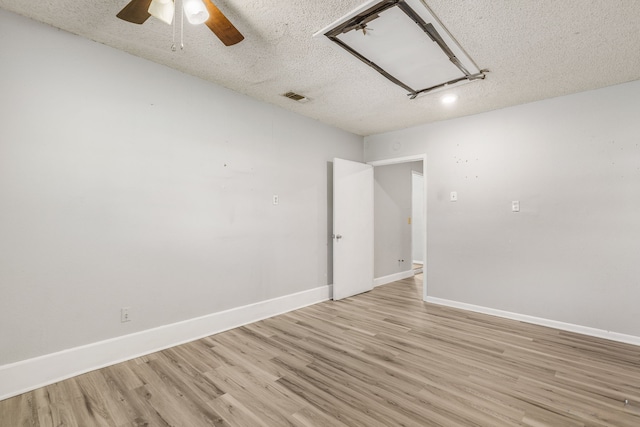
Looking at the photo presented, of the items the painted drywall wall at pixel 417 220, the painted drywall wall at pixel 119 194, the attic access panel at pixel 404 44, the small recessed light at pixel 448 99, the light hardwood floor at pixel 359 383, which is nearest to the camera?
the light hardwood floor at pixel 359 383

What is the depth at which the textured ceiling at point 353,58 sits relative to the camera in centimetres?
194

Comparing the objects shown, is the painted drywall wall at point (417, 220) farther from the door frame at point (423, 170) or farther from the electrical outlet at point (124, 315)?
the electrical outlet at point (124, 315)

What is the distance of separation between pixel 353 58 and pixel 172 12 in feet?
4.79

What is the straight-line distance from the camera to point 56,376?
7.00 feet

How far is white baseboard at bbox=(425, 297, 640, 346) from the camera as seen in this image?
291 cm

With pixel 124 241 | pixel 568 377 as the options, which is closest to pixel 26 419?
pixel 124 241

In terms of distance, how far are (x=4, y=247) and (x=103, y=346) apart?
1.01m

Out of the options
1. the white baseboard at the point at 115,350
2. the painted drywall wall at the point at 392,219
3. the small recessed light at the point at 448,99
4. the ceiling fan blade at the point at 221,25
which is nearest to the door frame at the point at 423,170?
the painted drywall wall at the point at 392,219

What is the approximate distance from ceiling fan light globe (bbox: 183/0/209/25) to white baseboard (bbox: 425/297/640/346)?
4.17 metres

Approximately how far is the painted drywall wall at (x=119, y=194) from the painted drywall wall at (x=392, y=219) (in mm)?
2187

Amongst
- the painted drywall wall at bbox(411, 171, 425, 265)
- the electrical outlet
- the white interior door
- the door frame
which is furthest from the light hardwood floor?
the painted drywall wall at bbox(411, 171, 425, 265)

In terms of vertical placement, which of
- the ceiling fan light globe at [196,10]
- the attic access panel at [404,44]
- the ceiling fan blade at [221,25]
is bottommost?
the ceiling fan light globe at [196,10]

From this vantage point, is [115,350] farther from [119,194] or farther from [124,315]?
[119,194]

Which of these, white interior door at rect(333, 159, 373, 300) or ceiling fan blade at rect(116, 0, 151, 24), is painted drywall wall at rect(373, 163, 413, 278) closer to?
white interior door at rect(333, 159, 373, 300)
